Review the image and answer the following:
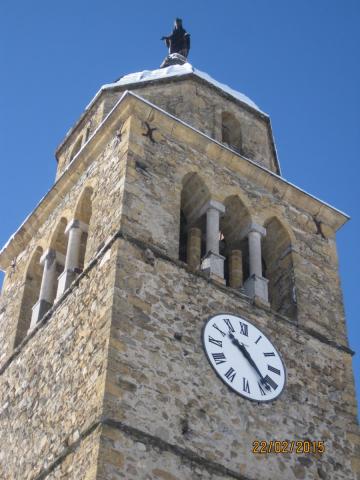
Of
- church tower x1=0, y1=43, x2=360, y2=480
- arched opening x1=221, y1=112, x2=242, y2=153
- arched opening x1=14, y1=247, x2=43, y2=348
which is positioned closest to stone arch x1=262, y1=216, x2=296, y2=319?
church tower x1=0, y1=43, x2=360, y2=480

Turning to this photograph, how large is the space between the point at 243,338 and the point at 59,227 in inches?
198

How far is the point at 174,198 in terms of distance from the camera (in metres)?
20.0

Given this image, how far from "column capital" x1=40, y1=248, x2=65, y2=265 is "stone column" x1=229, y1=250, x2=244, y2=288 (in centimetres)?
319

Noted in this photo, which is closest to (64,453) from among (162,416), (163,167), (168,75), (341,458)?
(162,416)

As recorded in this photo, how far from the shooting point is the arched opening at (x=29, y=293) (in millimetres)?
20875

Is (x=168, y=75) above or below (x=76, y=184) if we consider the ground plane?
above

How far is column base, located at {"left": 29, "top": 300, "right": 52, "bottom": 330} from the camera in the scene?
65.9ft

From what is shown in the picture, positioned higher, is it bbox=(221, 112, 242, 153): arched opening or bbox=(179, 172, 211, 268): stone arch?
bbox=(221, 112, 242, 153): arched opening

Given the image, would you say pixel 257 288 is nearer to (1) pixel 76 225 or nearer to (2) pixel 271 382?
(2) pixel 271 382

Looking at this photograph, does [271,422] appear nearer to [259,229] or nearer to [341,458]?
[341,458]

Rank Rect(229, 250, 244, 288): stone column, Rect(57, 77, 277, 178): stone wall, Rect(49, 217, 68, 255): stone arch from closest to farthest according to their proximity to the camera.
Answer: Rect(229, 250, 244, 288): stone column < Rect(49, 217, 68, 255): stone arch < Rect(57, 77, 277, 178): stone wall

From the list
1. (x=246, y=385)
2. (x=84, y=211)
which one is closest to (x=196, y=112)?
(x=84, y=211)

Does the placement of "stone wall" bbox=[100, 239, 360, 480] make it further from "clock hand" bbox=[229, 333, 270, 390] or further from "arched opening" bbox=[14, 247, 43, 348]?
"arched opening" bbox=[14, 247, 43, 348]

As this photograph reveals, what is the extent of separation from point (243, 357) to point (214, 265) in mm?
1920
